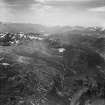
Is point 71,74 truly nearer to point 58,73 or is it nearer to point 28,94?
point 58,73

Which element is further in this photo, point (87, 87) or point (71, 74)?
point (71, 74)

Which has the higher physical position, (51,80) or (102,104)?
(51,80)

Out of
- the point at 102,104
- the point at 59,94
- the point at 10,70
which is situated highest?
the point at 10,70

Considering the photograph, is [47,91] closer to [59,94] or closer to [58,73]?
[59,94]

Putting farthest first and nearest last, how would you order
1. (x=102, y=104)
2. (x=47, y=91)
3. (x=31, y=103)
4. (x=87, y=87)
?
(x=87, y=87) < (x=102, y=104) < (x=47, y=91) < (x=31, y=103)

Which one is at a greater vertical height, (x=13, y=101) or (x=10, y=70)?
(x=10, y=70)

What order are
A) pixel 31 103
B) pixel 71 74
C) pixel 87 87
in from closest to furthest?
pixel 31 103, pixel 87 87, pixel 71 74

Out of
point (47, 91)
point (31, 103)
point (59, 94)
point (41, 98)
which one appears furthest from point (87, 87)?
point (31, 103)

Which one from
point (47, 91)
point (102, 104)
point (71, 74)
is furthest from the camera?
point (71, 74)

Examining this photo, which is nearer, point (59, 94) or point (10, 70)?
point (59, 94)

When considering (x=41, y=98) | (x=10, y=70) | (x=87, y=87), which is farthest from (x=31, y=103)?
(x=87, y=87)
